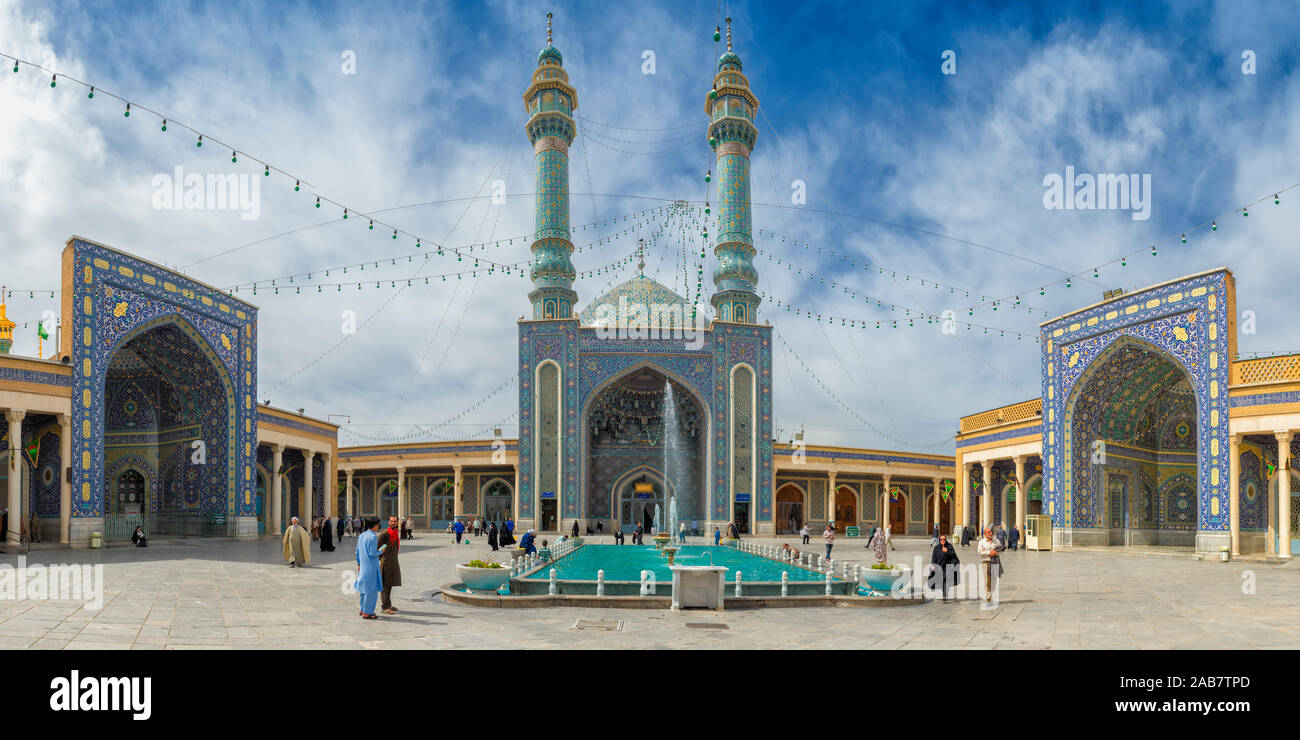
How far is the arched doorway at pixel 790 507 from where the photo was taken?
40.1 metres

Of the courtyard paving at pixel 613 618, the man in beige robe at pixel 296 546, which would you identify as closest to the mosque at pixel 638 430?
the man in beige robe at pixel 296 546

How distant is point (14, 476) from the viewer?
61.3 ft

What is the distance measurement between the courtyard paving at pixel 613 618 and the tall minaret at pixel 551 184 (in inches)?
859

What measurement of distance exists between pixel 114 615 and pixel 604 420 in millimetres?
28277

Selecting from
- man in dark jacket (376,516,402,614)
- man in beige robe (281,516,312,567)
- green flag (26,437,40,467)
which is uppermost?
green flag (26,437,40,467)

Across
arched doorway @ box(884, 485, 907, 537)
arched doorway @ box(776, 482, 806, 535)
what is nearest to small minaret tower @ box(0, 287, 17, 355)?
arched doorway @ box(776, 482, 806, 535)

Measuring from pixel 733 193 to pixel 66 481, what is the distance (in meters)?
25.9

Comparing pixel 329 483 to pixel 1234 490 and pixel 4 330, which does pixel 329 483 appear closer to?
pixel 4 330

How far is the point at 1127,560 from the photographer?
21031 mm

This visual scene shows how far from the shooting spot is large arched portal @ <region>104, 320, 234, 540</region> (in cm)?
2511

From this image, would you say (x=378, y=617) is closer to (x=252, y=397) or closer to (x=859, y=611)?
(x=859, y=611)

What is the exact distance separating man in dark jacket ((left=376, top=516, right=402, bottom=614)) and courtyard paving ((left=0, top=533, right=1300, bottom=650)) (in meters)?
0.25

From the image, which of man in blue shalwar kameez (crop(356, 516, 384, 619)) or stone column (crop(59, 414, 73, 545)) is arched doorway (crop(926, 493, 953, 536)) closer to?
stone column (crop(59, 414, 73, 545))
